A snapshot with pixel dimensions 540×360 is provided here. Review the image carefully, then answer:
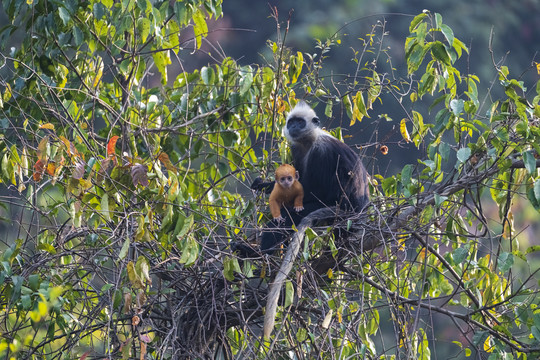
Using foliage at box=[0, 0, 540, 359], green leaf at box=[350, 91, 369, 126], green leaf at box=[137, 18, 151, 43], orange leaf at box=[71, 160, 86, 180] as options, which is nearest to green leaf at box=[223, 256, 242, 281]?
foliage at box=[0, 0, 540, 359]

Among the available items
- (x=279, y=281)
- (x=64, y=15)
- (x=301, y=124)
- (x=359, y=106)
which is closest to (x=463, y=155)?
(x=279, y=281)

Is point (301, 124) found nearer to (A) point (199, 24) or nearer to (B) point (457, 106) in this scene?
(A) point (199, 24)

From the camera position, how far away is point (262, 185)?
3854mm

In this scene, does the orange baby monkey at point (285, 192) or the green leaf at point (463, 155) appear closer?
the green leaf at point (463, 155)

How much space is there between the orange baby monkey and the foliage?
12cm

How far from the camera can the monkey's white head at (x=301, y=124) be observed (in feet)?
13.6

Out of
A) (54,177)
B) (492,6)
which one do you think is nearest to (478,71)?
(492,6)

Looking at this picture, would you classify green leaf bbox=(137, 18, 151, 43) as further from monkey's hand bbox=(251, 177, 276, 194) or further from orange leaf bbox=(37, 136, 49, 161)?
monkey's hand bbox=(251, 177, 276, 194)

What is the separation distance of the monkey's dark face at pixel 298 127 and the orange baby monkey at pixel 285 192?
52 centimetres

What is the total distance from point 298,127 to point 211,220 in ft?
4.51

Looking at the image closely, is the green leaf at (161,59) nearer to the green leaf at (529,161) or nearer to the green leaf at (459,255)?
the green leaf at (459,255)

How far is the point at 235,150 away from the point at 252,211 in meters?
0.56

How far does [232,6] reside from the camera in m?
11.2

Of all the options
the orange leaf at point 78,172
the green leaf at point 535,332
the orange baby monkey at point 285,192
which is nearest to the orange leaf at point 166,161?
the orange leaf at point 78,172
